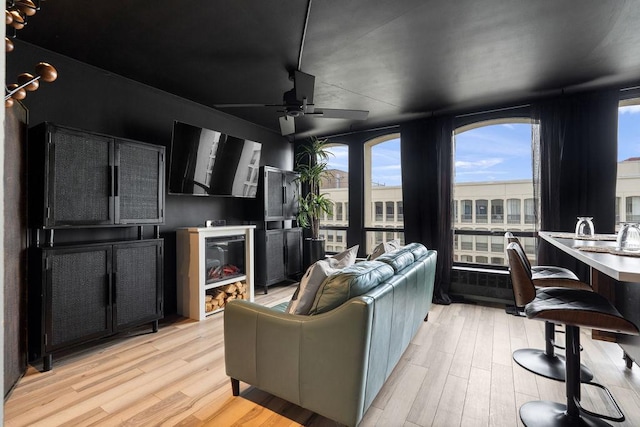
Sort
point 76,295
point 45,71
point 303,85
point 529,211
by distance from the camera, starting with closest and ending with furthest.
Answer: point 45,71
point 76,295
point 303,85
point 529,211

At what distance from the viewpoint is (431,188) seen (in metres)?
4.46

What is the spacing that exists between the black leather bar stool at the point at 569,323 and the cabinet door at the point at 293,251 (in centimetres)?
356

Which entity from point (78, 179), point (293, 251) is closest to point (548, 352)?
point (293, 251)

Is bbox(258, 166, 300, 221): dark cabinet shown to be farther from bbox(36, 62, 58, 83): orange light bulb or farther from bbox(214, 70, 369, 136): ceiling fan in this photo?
bbox(36, 62, 58, 83): orange light bulb

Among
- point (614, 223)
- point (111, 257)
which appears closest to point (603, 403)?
point (614, 223)

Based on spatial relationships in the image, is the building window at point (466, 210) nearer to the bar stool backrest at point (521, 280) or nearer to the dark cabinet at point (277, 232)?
the dark cabinet at point (277, 232)

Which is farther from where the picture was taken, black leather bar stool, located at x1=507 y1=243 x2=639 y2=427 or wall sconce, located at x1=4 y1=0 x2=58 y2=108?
black leather bar stool, located at x1=507 y1=243 x2=639 y2=427

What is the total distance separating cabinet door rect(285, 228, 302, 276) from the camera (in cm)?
508

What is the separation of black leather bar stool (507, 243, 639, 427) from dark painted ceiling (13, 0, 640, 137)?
176cm

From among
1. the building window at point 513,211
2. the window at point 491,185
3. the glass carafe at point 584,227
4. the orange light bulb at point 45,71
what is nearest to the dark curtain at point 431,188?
the window at point 491,185

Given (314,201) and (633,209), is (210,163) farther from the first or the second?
(633,209)

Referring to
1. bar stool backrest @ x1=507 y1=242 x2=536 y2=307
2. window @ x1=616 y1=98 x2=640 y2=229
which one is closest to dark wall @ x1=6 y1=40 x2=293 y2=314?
bar stool backrest @ x1=507 y1=242 x2=536 y2=307

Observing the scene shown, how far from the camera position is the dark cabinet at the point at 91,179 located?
2439mm

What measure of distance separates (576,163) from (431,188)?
1636mm
